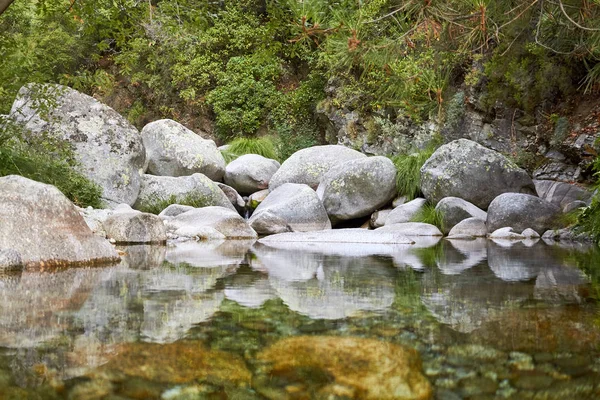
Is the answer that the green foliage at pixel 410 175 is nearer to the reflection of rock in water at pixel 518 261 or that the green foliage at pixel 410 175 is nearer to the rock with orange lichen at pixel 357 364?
the reflection of rock in water at pixel 518 261

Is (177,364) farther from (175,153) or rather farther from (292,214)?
(175,153)

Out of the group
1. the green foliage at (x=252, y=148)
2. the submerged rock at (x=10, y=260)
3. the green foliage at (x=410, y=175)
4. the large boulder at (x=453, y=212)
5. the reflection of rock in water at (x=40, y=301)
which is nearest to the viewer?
the reflection of rock in water at (x=40, y=301)

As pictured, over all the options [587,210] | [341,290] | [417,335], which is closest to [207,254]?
[341,290]

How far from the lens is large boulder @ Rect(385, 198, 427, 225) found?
34.5ft

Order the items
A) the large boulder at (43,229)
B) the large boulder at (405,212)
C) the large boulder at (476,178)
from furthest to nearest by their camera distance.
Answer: the large boulder at (476,178), the large boulder at (405,212), the large boulder at (43,229)

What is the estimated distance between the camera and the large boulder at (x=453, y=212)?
10.0m

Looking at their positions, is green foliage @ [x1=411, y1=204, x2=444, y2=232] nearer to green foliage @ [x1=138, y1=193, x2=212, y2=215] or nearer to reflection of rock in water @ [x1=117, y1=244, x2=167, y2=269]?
green foliage @ [x1=138, y1=193, x2=212, y2=215]

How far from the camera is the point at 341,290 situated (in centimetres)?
351

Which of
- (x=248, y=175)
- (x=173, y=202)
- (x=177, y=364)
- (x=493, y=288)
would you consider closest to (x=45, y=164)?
(x=173, y=202)

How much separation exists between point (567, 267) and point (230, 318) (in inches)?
130

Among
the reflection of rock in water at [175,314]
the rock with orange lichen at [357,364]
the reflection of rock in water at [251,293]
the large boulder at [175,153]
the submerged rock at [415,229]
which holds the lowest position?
the submerged rock at [415,229]

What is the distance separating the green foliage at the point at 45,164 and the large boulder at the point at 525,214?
21.4 feet

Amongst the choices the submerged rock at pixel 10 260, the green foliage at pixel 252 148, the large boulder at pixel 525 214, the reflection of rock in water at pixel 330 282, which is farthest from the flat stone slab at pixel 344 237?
the green foliage at pixel 252 148

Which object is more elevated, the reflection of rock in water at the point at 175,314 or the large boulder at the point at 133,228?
the reflection of rock in water at the point at 175,314
